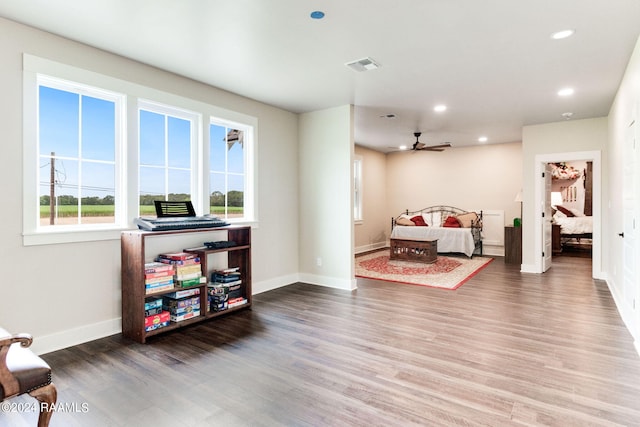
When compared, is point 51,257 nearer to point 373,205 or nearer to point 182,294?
point 182,294

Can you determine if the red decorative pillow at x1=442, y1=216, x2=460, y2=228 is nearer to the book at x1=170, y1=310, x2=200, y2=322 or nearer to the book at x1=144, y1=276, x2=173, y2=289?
the book at x1=170, y1=310, x2=200, y2=322

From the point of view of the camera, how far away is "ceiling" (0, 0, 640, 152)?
8.18 feet

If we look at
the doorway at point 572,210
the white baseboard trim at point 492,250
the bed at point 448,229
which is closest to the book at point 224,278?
the bed at point 448,229

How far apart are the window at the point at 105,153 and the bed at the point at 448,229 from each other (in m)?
4.79

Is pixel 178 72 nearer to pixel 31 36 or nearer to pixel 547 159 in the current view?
pixel 31 36

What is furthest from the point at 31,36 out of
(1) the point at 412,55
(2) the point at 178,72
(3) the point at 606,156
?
(3) the point at 606,156

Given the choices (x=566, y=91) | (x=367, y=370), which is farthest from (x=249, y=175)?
(x=566, y=91)

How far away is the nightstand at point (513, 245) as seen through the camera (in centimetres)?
689

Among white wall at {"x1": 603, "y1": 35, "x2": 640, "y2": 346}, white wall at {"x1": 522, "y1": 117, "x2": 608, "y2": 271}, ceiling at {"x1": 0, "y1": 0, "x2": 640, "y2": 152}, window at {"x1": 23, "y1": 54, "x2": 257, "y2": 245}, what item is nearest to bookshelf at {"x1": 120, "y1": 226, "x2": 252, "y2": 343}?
window at {"x1": 23, "y1": 54, "x2": 257, "y2": 245}

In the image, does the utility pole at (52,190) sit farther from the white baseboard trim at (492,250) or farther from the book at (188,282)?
the white baseboard trim at (492,250)

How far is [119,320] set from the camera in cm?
332

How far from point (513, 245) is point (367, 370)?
5.70m

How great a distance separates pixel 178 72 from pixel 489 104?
13.2 ft

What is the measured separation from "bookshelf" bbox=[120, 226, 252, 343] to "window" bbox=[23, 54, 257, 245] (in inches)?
11.8
